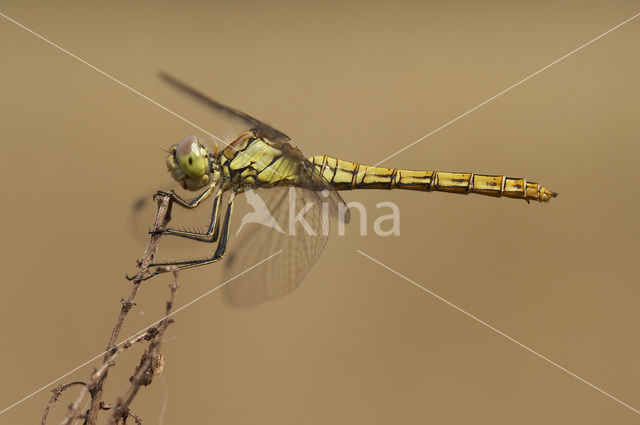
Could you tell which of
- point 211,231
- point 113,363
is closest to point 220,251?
point 211,231

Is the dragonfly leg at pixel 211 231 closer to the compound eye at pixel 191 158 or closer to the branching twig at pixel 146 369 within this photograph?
the compound eye at pixel 191 158

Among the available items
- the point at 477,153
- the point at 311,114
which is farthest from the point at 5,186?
the point at 477,153

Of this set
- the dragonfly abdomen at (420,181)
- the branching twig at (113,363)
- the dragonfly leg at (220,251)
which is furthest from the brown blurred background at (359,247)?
the branching twig at (113,363)

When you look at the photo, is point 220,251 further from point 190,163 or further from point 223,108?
point 223,108

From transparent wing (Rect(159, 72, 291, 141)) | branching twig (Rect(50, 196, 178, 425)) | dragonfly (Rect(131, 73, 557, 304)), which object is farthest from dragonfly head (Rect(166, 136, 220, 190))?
branching twig (Rect(50, 196, 178, 425))

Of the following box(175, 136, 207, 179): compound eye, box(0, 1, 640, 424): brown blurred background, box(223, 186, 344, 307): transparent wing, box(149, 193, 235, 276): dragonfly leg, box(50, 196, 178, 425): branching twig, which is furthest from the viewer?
box(0, 1, 640, 424): brown blurred background

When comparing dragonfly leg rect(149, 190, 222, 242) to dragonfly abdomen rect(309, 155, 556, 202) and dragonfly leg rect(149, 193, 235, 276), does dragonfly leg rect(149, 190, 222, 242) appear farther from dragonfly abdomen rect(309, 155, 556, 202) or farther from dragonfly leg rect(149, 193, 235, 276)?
dragonfly abdomen rect(309, 155, 556, 202)
